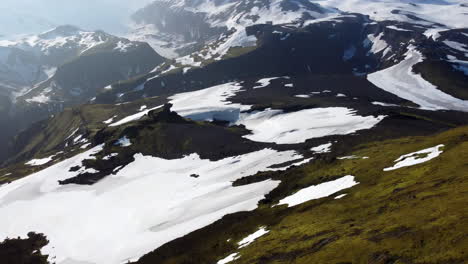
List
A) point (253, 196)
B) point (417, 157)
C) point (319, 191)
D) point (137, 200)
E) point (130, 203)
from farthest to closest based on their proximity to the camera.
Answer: point (137, 200) → point (130, 203) → point (253, 196) → point (417, 157) → point (319, 191)

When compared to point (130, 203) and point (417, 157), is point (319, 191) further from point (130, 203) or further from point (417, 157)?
point (130, 203)

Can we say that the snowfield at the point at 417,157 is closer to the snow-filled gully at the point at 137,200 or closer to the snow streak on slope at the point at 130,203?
the snow-filled gully at the point at 137,200

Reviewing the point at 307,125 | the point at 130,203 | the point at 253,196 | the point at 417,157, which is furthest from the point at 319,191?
the point at 307,125

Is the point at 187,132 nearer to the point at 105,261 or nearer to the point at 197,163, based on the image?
the point at 197,163

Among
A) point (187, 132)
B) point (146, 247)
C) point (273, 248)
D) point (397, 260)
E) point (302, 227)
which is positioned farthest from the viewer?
point (187, 132)

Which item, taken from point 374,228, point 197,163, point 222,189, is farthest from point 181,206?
point 374,228

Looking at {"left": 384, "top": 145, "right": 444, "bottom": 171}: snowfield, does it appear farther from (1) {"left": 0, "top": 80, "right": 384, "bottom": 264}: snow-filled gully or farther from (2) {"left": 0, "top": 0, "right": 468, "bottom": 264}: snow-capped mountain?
(1) {"left": 0, "top": 80, "right": 384, "bottom": 264}: snow-filled gully

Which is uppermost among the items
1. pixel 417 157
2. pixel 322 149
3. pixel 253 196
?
pixel 417 157
